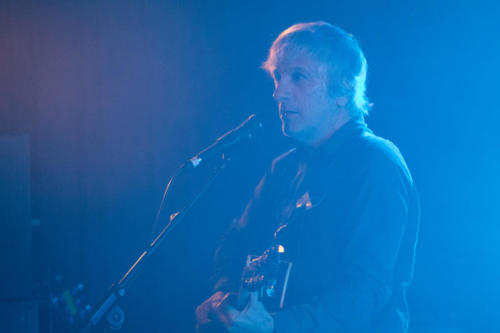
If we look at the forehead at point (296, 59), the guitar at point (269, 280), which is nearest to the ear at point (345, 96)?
the forehead at point (296, 59)

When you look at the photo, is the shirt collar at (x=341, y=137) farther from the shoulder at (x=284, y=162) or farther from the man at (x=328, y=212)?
the shoulder at (x=284, y=162)

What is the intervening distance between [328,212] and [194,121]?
142cm

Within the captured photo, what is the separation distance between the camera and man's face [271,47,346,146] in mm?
1721

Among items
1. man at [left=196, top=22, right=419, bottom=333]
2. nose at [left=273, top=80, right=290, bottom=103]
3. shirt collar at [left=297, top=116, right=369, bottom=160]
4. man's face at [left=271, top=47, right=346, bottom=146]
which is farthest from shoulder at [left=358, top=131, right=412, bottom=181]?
nose at [left=273, top=80, right=290, bottom=103]

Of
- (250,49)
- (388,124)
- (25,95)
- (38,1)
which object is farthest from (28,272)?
(388,124)

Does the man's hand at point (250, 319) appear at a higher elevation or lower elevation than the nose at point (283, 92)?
lower

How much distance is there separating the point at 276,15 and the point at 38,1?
167 cm

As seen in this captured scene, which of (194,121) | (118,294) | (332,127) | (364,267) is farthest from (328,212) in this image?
(194,121)

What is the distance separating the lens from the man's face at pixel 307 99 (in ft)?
5.65

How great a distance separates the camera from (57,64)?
8.97 ft

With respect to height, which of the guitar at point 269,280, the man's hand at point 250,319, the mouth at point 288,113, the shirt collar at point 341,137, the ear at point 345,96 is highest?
the ear at point 345,96

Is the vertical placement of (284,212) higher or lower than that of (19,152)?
lower

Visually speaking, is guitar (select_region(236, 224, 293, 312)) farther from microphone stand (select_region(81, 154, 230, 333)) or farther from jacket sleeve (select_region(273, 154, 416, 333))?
microphone stand (select_region(81, 154, 230, 333))

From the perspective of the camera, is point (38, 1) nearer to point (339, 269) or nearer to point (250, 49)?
point (250, 49)
